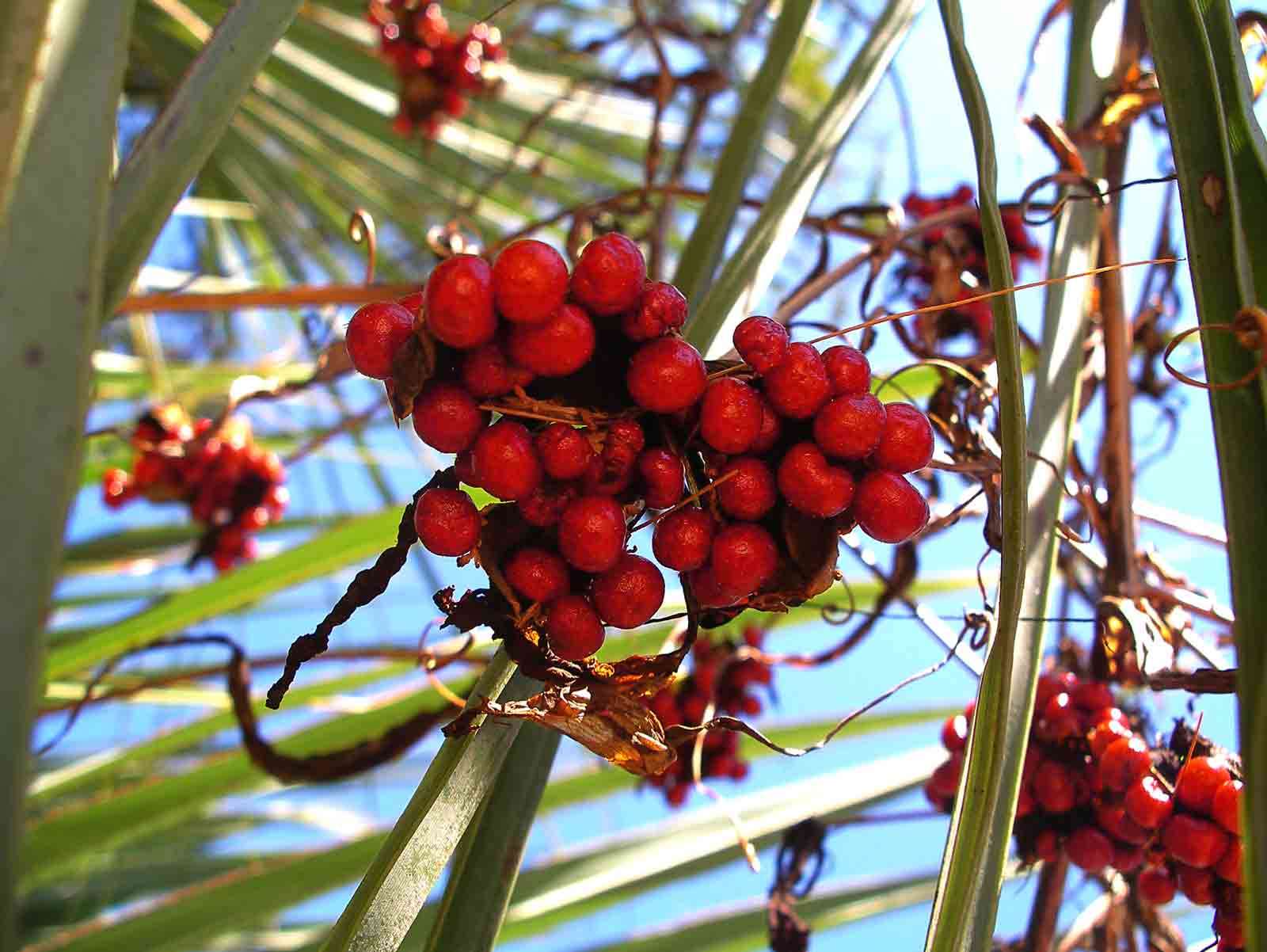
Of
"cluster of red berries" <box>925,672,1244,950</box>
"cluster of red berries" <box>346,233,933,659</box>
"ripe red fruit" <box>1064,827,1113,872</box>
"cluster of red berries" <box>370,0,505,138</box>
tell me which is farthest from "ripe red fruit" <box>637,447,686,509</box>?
"cluster of red berries" <box>370,0,505,138</box>

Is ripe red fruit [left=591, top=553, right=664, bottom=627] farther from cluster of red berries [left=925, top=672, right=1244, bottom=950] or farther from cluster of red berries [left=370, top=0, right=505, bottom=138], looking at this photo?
cluster of red berries [left=370, top=0, right=505, bottom=138]

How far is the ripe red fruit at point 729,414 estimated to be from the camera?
0.40m

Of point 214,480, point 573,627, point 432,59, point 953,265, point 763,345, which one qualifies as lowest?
point 573,627

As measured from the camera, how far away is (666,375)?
0.39 m

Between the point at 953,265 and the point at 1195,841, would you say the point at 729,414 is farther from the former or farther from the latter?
the point at 953,265

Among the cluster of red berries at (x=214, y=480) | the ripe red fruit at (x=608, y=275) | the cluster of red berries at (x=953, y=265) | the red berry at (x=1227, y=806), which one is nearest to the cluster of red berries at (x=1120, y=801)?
the red berry at (x=1227, y=806)

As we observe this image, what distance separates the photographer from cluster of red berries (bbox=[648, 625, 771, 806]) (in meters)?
1.04

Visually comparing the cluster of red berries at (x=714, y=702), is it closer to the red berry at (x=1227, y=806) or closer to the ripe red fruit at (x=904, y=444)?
the red berry at (x=1227, y=806)

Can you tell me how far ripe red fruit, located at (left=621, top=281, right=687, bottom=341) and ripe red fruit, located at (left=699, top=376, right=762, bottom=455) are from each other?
3 cm

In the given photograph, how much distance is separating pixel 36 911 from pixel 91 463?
0.52 m

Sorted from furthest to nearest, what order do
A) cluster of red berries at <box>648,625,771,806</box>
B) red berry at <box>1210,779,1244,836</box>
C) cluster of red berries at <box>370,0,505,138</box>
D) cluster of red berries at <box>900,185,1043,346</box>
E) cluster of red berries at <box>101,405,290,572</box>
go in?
cluster of red berries at <box>370,0,505,138</box>, cluster of red berries at <box>101,405,290,572</box>, cluster of red berries at <box>648,625,771,806</box>, cluster of red berries at <box>900,185,1043,346</box>, red berry at <box>1210,779,1244,836</box>

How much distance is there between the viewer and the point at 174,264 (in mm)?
1907

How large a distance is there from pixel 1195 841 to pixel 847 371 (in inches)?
13.9

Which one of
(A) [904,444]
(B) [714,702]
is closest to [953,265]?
(B) [714,702]
